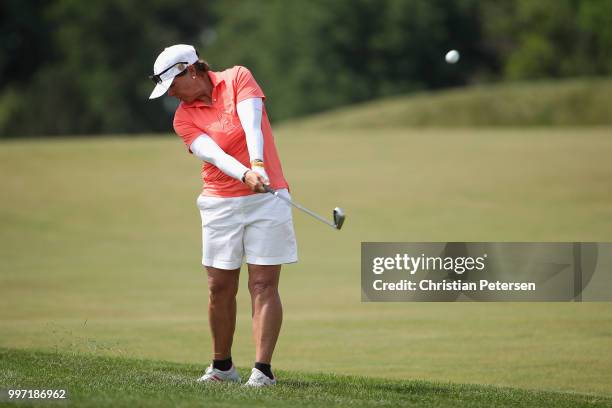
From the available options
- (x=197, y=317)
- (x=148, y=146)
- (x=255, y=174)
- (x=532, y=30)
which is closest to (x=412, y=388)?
(x=255, y=174)

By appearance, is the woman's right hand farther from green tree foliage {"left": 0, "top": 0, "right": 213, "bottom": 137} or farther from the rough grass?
green tree foliage {"left": 0, "top": 0, "right": 213, "bottom": 137}

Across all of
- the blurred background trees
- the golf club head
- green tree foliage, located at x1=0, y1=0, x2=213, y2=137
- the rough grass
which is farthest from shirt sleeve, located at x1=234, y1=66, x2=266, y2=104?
green tree foliage, located at x1=0, y1=0, x2=213, y2=137

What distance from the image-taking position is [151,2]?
67125 millimetres

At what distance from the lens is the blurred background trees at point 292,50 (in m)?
60.4

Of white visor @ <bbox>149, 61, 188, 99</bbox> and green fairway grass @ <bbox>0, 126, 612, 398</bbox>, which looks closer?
white visor @ <bbox>149, 61, 188, 99</bbox>

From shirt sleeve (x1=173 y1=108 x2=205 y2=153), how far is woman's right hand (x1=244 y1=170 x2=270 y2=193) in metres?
0.45

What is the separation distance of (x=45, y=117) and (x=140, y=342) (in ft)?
183

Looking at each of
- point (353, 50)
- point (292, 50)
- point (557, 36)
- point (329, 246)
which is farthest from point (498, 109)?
point (292, 50)

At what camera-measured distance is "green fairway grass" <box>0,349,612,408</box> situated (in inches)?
229

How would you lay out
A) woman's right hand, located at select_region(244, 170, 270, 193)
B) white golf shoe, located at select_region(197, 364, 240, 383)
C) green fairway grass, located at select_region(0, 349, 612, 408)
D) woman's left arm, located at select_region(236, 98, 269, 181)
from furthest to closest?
white golf shoe, located at select_region(197, 364, 240, 383) < woman's left arm, located at select_region(236, 98, 269, 181) < woman's right hand, located at select_region(244, 170, 270, 193) < green fairway grass, located at select_region(0, 349, 612, 408)

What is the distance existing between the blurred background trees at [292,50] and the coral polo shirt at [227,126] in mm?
52947

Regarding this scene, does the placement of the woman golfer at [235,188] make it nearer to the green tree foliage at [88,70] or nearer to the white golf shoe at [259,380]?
the white golf shoe at [259,380]

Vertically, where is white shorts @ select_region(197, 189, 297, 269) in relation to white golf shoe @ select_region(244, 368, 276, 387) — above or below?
above

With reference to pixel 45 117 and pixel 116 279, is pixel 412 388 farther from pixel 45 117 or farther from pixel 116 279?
pixel 45 117
